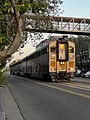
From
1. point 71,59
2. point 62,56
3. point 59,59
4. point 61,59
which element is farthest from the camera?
point 71,59

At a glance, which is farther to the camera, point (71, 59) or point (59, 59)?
point (71, 59)

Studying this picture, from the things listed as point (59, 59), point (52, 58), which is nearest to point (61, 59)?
point (59, 59)

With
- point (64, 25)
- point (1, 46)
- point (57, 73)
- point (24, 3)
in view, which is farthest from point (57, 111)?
point (64, 25)

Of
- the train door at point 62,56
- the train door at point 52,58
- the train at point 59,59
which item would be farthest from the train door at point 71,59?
the train door at point 52,58

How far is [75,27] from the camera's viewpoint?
65.5m

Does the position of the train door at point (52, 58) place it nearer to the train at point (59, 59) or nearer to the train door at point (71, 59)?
the train at point (59, 59)

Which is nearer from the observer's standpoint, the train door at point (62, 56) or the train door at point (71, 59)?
the train door at point (62, 56)

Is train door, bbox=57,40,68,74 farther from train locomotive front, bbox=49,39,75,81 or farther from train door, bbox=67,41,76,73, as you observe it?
train door, bbox=67,41,76,73

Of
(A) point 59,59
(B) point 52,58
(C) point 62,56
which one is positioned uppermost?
(C) point 62,56

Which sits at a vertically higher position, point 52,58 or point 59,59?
point 52,58

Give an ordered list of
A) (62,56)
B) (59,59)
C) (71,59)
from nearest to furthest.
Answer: (59,59) → (62,56) → (71,59)

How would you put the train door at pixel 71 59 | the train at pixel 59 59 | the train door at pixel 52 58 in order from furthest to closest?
the train door at pixel 71 59
the train at pixel 59 59
the train door at pixel 52 58

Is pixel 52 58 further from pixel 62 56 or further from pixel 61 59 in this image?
Answer: pixel 62 56

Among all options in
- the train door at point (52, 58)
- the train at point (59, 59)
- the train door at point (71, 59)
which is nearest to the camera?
the train door at point (52, 58)
